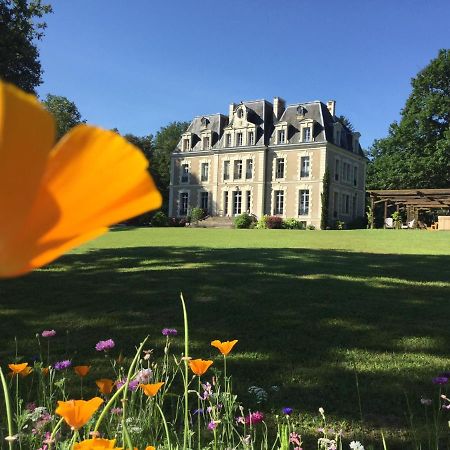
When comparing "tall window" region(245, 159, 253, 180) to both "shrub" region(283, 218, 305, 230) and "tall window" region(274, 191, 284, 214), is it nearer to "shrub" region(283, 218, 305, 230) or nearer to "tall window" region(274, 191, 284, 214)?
"tall window" region(274, 191, 284, 214)

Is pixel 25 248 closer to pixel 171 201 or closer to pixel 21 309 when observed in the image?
pixel 21 309

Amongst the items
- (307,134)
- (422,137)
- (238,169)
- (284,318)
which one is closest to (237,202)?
(238,169)

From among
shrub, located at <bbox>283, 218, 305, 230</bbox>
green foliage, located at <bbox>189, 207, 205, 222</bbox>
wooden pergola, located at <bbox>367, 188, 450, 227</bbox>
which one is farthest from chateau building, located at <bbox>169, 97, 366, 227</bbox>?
wooden pergola, located at <bbox>367, 188, 450, 227</bbox>

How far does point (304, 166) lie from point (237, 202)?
657 centimetres

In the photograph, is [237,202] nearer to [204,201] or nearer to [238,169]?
[238,169]

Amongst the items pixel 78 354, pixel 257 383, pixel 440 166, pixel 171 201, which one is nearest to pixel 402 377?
pixel 257 383

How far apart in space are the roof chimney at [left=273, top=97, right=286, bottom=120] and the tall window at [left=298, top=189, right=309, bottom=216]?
25.1 feet

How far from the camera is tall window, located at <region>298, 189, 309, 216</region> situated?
125 ft

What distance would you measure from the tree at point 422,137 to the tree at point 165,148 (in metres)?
23.3

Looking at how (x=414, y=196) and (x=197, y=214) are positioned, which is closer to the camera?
(x=414, y=196)

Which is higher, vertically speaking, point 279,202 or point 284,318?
point 279,202

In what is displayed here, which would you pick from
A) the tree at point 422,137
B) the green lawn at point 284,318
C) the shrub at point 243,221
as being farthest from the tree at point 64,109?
the green lawn at point 284,318

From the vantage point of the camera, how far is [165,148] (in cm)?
5728

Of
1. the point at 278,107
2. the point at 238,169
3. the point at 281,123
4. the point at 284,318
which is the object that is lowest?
the point at 284,318
